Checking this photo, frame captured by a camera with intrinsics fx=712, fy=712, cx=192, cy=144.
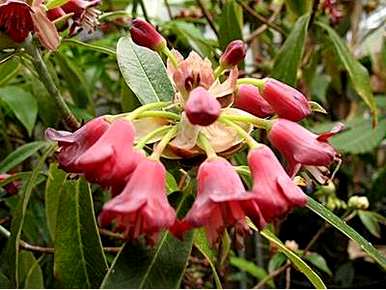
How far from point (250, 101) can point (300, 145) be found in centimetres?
7

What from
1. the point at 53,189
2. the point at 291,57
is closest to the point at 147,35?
the point at 53,189

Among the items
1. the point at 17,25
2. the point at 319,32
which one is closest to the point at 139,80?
the point at 17,25

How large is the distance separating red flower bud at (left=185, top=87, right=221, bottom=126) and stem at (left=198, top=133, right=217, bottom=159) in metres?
0.04

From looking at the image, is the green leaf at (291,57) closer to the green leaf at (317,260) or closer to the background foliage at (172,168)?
the background foliage at (172,168)

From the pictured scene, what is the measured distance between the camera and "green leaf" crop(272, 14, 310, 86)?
1.02m

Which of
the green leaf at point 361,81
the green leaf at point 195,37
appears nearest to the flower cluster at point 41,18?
the green leaf at point 195,37

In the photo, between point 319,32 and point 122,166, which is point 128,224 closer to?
point 122,166

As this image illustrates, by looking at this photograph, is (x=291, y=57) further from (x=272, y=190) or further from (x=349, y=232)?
(x=272, y=190)

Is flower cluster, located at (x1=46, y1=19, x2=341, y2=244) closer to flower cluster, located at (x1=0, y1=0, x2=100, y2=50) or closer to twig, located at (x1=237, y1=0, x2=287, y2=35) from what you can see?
flower cluster, located at (x1=0, y1=0, x2=100, y2=50)

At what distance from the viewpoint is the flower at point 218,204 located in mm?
439

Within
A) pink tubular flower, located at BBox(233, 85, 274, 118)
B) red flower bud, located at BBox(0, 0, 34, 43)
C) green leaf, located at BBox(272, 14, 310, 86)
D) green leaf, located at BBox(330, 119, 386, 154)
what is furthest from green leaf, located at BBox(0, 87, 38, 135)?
green leaf, located at BBox(330, 119, 386, 154)

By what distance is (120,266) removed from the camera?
508 mm

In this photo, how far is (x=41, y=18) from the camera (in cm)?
63

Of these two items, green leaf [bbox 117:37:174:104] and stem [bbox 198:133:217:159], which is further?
green leaf [bbox 117:37:174:104]
